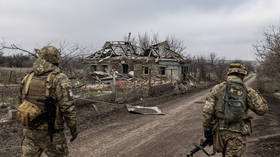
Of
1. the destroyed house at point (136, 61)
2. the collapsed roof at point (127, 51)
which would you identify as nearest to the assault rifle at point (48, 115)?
the destroyed house at point (136, 61)

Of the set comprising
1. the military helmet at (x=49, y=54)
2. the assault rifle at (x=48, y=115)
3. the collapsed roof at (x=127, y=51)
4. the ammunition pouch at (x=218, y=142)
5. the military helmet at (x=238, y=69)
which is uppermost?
the collapsed roof at (x=127, y=51)

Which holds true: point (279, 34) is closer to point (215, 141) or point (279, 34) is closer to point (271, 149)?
point (271, 149)

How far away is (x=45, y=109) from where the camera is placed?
8.90ft

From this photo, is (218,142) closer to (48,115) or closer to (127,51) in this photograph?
(48,115)

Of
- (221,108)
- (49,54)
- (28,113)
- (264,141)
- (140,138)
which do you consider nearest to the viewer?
(28,113)

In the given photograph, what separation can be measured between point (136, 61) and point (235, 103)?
20774 mm

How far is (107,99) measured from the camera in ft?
33.2

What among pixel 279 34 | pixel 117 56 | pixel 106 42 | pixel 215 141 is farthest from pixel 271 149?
pixel 106 42

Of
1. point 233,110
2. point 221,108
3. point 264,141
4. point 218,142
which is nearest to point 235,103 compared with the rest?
point 233,110

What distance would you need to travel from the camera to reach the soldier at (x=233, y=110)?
2920 mm

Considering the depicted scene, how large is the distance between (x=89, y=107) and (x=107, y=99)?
4.53 ft

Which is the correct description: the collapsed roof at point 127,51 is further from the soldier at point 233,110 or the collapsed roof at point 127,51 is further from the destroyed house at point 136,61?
the soldier at point 233,110

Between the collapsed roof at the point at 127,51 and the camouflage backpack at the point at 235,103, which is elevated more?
the collapsed roof at the point at 127,51

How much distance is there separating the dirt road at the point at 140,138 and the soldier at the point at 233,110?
1830mm
